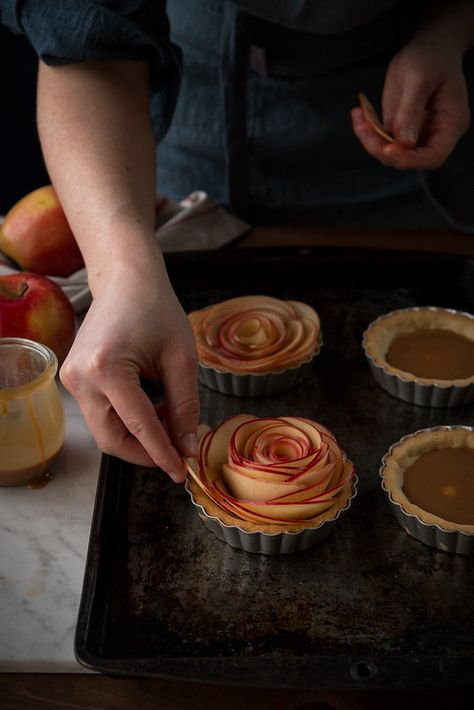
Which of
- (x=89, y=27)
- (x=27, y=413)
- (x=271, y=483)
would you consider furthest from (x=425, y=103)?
(x=27, y=413)

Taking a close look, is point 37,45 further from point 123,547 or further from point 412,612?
point 412,612

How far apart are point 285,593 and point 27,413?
50cm

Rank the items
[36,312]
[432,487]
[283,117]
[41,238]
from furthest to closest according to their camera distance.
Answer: [283,117], [41,238], [36,312], [432,487]

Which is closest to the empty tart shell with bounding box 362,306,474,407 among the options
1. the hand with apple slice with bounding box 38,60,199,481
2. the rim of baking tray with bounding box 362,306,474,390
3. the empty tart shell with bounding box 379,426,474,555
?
the rim of baking tray with bounding box 362,306,474,390

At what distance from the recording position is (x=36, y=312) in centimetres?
169

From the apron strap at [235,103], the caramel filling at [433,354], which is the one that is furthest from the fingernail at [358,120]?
the caramel filling at [433,354]

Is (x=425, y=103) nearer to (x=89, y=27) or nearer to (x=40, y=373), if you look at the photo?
(x=89, y=27)

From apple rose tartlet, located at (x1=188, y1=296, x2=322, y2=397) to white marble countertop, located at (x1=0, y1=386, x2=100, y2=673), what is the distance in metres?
0.30

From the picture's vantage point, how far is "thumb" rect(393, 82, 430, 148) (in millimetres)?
1783

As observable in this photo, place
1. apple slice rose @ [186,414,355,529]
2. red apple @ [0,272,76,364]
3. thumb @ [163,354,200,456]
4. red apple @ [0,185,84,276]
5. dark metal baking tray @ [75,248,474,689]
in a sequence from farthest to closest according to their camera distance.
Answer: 1. red apple @ [0,185,84,276]
2. red apple @ [0,272,76,364]
3. apple slice rose @ [186,414,355,529]
4. thumb @ [163,354,200,456]
5. dark metal baking tray @ [75,248,474,689]

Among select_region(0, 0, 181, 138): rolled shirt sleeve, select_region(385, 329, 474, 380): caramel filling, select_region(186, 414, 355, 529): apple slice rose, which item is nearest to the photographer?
select_region(186, 414, 355, 529): apple slice rose

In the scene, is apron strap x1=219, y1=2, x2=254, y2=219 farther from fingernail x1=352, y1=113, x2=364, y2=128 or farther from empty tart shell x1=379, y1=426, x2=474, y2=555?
empty tart shell x1=379, y1=426, x2=474, y2=555

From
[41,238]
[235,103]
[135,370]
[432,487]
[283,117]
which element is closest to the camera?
[135,370]

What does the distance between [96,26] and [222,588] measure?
987 mm
